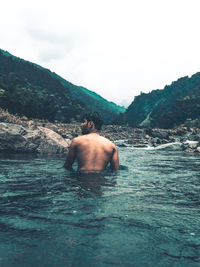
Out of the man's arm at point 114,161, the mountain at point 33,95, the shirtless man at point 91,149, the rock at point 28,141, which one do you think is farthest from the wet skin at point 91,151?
the mountain at point 33,95

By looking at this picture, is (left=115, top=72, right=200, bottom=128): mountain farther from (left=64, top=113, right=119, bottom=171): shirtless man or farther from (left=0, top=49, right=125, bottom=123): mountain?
(left=64, top=113, right=119, bottom=171): shirtless man

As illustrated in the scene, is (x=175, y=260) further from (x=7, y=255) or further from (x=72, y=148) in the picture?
(x=72, y=148)

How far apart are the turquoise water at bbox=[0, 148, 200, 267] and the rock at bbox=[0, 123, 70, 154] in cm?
720

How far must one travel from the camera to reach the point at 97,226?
246cm

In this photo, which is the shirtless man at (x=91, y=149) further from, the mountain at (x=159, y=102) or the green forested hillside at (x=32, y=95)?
the mountain at (x=159, y=102)

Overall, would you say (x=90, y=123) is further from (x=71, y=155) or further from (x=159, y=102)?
(x=159, y=102)

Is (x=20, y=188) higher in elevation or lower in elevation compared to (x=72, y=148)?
lower

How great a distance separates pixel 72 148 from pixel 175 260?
12.4 ft

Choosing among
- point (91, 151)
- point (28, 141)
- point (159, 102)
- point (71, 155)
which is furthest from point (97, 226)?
point (159, 102)

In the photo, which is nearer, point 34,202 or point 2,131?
point 34,202

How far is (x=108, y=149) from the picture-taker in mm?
5391

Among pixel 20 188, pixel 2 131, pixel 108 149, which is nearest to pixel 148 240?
pixel 20 188

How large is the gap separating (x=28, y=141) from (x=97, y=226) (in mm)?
9787

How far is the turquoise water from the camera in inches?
74.1
